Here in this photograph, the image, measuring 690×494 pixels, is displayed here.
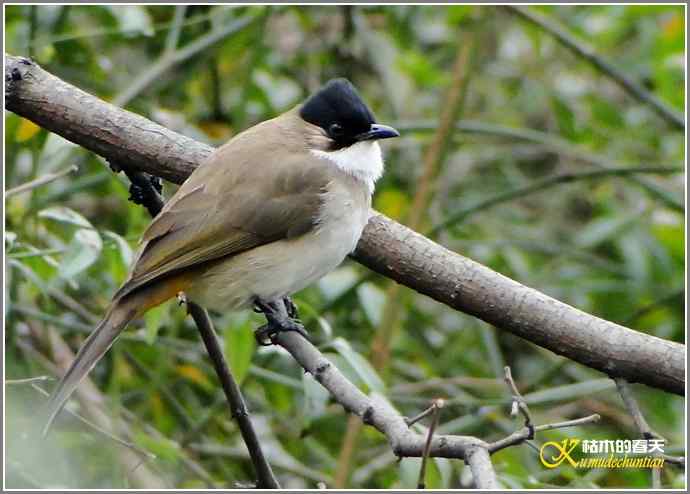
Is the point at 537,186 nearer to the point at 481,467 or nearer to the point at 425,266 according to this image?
the point at 425,266

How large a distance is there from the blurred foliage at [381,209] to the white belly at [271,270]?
150 mm

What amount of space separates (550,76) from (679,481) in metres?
3.39

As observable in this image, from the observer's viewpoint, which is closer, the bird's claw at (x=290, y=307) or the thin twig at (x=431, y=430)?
the thin twig at (x=431, y=430)

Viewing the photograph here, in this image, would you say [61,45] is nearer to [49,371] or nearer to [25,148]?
[25,148]

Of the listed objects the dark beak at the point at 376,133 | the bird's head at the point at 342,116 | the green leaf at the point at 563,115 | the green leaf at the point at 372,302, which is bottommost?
the green leaf at the point at 372,302

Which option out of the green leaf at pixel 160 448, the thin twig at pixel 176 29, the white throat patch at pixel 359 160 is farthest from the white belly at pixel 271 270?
the thin twig at pixel 176 29

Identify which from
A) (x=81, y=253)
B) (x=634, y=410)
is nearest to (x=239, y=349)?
(x=81, y=253)

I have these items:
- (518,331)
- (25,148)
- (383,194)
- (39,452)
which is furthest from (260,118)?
(518,331)

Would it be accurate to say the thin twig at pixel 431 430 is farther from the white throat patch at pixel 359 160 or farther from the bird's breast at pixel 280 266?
the white throat patch at pixel 359 160

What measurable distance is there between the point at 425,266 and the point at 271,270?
53cm

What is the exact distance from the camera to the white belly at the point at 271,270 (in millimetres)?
3066

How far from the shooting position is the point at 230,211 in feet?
10.1

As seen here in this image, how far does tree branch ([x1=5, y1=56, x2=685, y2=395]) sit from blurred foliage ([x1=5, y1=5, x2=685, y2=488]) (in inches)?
A: 6.4

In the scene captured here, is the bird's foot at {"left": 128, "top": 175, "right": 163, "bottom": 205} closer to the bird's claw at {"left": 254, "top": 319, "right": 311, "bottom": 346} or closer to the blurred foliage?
the blurred foliage
